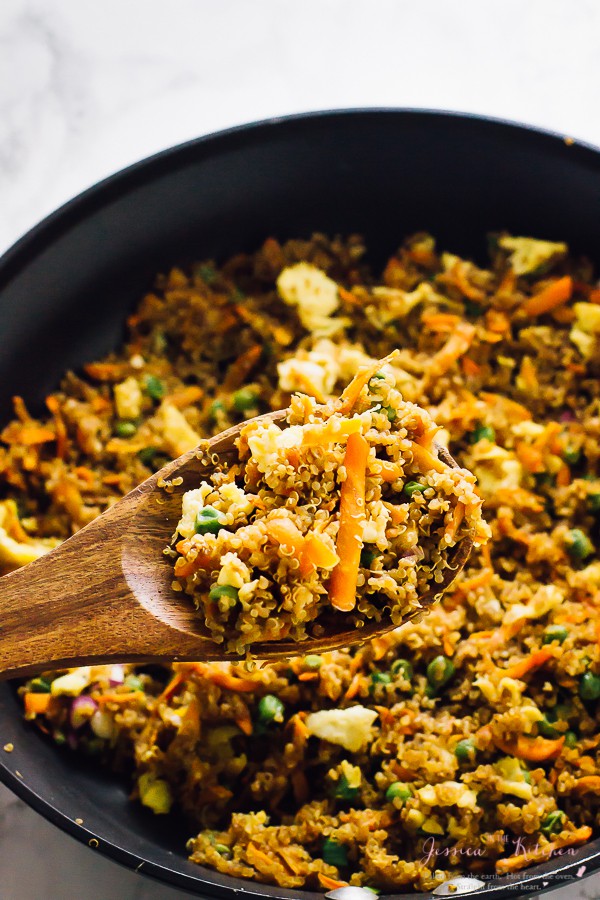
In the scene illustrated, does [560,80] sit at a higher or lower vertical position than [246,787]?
higher

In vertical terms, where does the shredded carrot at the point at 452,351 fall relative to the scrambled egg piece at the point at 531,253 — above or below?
below

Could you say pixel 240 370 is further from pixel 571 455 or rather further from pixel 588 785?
pixel 588 785

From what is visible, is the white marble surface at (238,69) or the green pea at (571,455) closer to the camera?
the green pea at (571,455)

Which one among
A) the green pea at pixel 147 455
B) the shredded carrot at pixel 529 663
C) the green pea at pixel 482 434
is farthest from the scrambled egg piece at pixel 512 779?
the green pea at pixel 147 455

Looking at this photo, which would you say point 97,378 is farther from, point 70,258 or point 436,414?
point 436,414


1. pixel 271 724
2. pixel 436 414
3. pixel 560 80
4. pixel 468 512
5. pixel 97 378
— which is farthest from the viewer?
pixel 560 80

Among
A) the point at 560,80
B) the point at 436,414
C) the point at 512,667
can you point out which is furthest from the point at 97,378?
the point at 560,80

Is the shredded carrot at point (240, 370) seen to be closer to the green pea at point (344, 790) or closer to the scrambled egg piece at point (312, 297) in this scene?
the scrambled egg piece at point (312, 297)

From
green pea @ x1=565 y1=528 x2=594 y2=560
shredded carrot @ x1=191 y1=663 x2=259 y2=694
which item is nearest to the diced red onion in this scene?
shredded carrot @ x1=191 y1=663 x2=259 y2=694

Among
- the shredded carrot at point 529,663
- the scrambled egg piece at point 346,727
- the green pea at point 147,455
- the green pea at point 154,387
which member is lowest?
the scrambled egg piece at point 346,727
